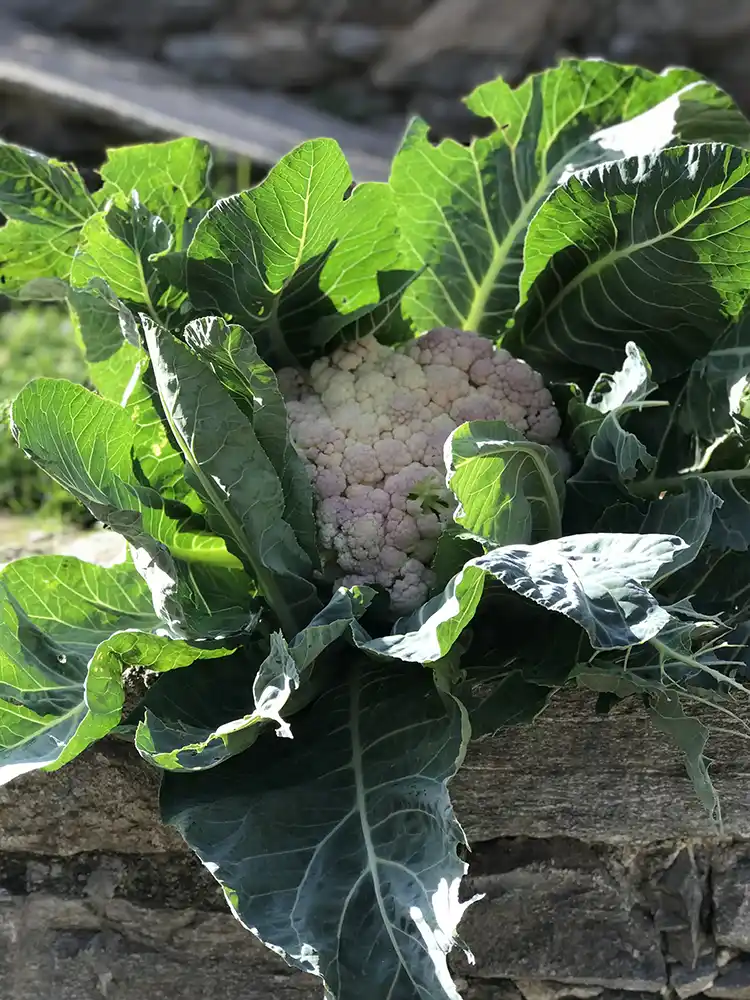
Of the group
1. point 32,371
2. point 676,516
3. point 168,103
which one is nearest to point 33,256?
point 676,516

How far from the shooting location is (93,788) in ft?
2.84

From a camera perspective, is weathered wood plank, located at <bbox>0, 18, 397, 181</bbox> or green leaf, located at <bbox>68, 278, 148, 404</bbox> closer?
green leaf, located at <bbox>68, 278, 148, 404</bbox>

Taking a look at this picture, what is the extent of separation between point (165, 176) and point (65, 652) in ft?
1.61

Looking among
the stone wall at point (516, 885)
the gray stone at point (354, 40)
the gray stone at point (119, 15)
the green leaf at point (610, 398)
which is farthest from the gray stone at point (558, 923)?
the gray stone at point (119, 15)

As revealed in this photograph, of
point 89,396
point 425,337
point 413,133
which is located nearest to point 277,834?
point 89,396

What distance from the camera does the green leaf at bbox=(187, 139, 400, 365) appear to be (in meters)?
0.81

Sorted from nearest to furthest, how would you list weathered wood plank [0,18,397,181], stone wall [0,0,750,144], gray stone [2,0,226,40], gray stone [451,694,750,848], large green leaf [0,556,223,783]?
large green leaf [0,556,223,783] < gray stone [451,694,750,848] < weathered wood plank [0,18,397,181] < stone wall [0,0,750,144] < gray stone [2,0,226,40]

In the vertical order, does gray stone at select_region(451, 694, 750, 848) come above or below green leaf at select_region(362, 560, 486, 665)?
below

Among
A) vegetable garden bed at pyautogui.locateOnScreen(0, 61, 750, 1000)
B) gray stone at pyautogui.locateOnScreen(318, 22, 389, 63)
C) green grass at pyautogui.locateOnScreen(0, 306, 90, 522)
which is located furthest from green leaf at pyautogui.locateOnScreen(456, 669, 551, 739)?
gray stone at pyautogui.locateOnScreen(318, 22, 389, 63)

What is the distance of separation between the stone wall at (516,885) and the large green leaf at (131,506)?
153 mm

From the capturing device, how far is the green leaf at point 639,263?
83cm

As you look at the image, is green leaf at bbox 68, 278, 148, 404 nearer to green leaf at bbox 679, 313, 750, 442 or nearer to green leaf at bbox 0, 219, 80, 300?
green leaf at bbox 0, 219, 80, 300

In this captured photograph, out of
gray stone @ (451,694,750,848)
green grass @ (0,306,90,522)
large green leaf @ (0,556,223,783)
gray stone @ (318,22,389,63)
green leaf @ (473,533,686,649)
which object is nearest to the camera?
green leaf @ (473,533,686,649)

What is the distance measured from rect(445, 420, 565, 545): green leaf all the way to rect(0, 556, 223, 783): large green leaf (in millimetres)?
239
